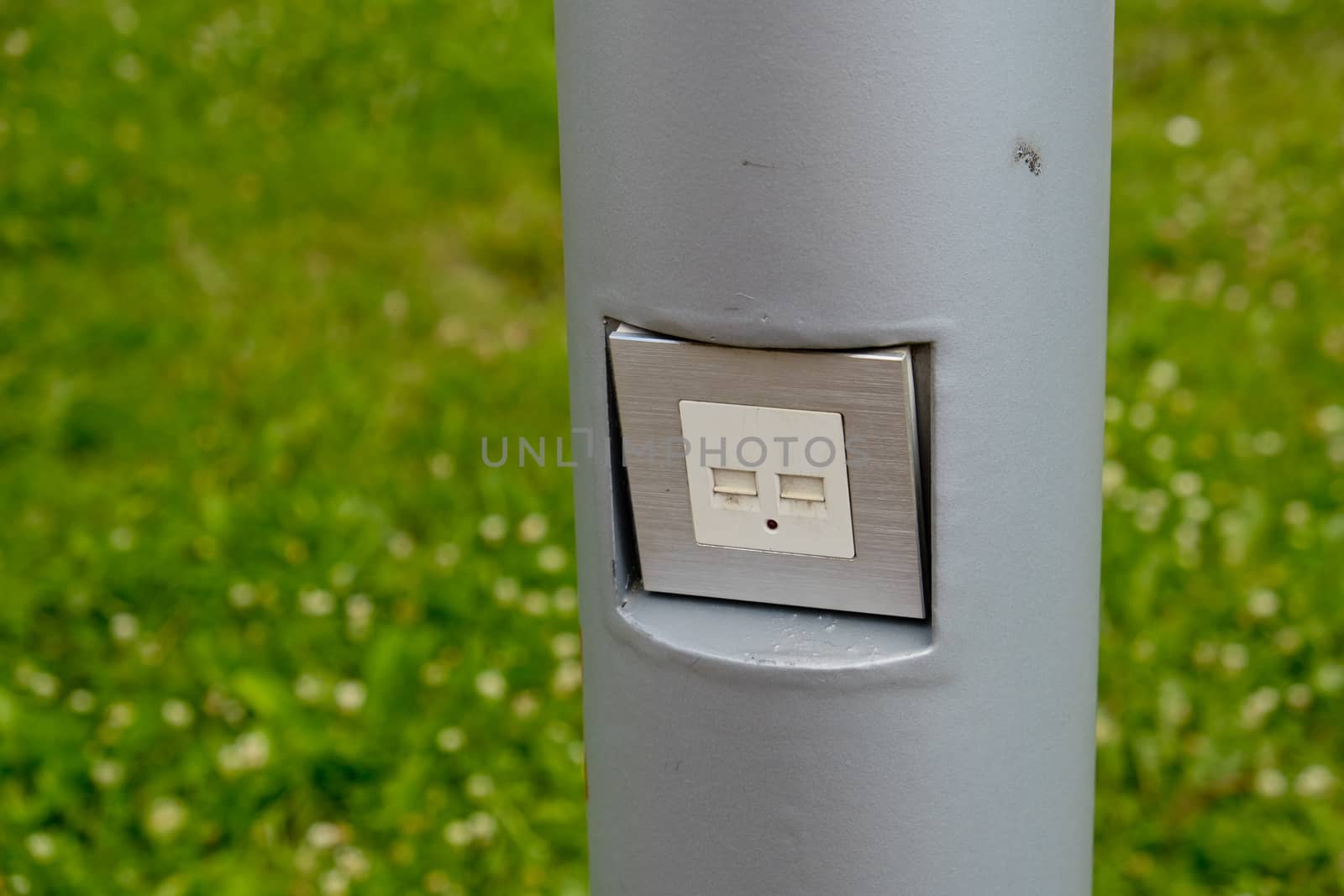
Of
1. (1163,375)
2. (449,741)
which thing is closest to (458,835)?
(449,741)

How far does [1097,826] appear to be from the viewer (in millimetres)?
2551

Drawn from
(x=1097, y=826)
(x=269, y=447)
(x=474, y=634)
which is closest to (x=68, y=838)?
(x=474, y=634)

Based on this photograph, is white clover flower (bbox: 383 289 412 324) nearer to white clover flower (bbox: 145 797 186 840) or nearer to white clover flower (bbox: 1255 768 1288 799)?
white clover flower (bbox: 145 797 186 840)

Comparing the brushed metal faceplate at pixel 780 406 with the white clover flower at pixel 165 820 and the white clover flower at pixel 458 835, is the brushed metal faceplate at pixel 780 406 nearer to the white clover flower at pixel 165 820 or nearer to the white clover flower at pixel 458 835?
the white clover flower at pixel 458 835

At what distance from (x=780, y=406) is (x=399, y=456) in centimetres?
238

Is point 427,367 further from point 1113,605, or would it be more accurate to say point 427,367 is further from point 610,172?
point 610,172

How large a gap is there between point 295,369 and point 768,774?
2664mm

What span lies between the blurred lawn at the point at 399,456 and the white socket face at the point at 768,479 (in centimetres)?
134

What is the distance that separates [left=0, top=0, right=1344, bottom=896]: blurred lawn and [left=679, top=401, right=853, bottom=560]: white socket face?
4.41 feet

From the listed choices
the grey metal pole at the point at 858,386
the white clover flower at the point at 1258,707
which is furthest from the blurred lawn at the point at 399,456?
the grey metal pole at the point at 858,386

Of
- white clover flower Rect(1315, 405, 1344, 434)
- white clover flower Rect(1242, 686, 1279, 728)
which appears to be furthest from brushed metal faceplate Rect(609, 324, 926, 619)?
white clover flower Rect(1315, 405, 1344, 434)

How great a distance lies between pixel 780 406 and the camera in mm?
1179

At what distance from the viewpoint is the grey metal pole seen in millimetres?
1104

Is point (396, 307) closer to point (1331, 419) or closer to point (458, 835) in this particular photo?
point (458, 835)
